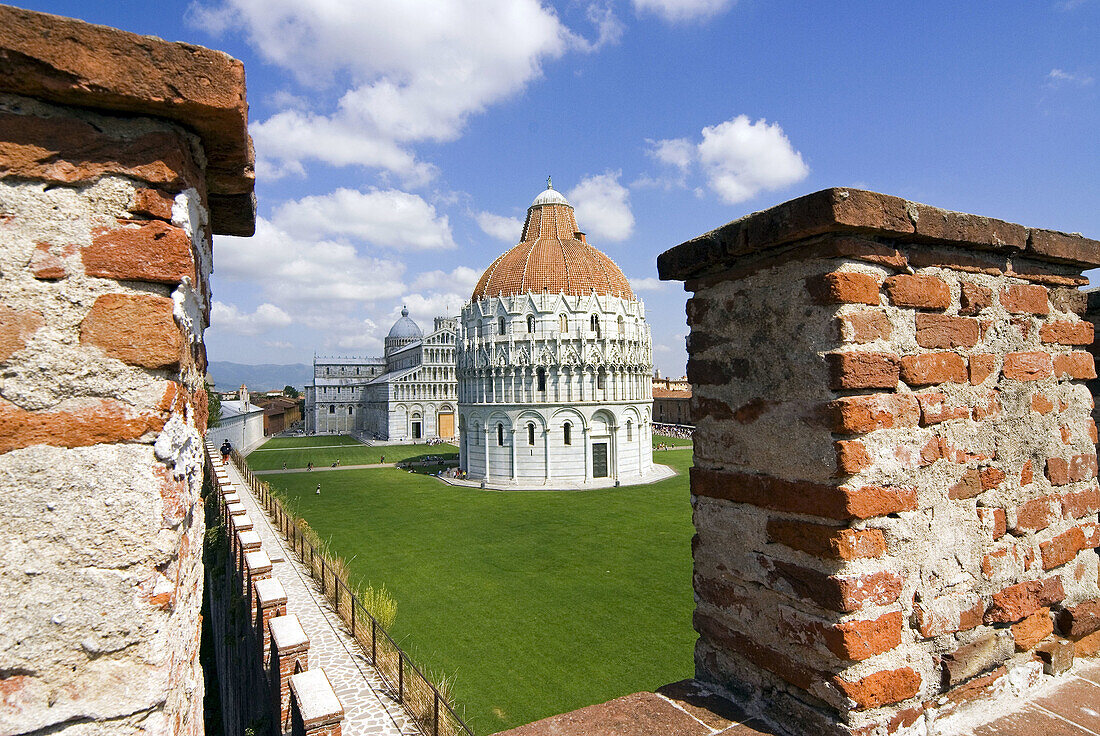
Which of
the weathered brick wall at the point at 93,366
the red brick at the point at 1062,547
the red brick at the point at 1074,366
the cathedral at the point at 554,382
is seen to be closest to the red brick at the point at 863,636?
the red brick at the point at 1062,547

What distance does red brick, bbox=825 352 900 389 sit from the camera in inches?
94.2

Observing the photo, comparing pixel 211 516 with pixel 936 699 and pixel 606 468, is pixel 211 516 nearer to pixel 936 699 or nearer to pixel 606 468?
pixel 936 699

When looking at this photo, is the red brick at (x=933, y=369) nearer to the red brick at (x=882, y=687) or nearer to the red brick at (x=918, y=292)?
the red brick at (x=918, y=292)

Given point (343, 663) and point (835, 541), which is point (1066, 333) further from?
point (343, 663)

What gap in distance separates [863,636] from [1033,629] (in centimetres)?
111

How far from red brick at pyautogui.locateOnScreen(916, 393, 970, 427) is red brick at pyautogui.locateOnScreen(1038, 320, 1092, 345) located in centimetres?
79

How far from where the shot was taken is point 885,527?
2.45 metres

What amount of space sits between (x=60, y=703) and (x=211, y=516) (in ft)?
A: 53.3

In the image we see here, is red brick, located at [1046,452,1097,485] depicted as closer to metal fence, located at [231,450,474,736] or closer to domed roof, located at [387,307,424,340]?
metal fence, located at [231,450,474,736]

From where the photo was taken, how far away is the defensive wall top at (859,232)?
2.40 m

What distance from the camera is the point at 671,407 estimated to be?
5881cm

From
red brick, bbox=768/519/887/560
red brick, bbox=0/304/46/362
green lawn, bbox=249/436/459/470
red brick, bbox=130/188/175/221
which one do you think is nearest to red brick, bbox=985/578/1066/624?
red brick, bbox=768/519/887/560

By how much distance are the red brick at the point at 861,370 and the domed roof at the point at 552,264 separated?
107 feet

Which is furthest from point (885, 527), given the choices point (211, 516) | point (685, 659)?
point (211, 516)
